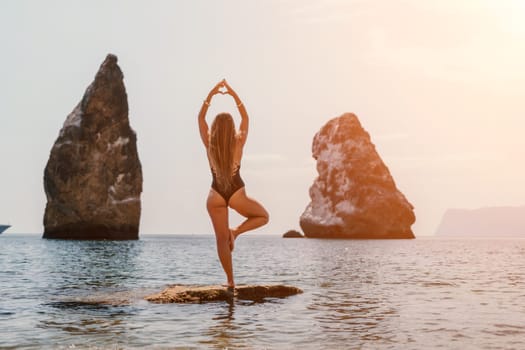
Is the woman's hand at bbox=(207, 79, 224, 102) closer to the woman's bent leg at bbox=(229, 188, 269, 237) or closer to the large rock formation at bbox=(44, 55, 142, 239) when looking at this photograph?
the woman's bent leg at bbox=(229, 188, 269, 237)

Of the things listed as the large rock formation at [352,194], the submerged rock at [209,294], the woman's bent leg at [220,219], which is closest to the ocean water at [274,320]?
the submerged rock at [209,294]

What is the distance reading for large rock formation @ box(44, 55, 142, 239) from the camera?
90.0 meters

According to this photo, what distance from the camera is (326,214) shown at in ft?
422

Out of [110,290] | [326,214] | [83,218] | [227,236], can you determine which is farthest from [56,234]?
[227,236]

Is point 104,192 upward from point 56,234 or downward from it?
upward

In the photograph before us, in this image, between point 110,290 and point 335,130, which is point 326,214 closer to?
point 335,130

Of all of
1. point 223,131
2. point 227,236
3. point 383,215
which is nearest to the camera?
point 223,131

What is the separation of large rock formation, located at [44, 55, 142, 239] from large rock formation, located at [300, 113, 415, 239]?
47554mm

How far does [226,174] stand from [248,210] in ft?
2.95

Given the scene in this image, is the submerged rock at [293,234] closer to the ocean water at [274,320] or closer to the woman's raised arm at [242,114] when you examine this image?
the ocean water at [274,320]

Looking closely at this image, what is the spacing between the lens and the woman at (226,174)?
34.6 ft

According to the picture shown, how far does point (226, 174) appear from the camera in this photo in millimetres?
10625

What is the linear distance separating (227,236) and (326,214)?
11861 cm

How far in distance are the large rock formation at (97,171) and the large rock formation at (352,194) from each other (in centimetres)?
Answer: 4755
